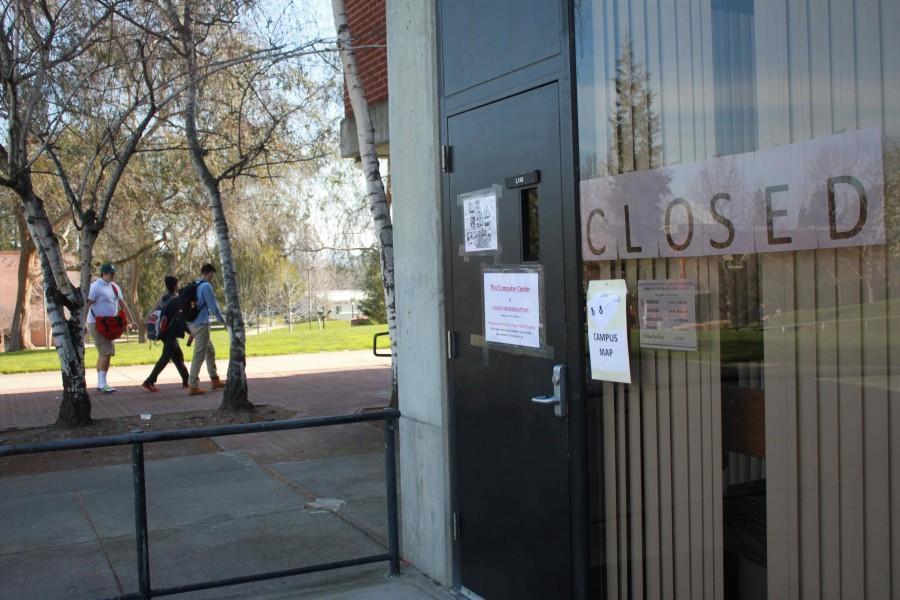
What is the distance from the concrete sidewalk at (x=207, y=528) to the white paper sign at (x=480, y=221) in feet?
6.66

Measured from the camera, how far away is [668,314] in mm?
3469

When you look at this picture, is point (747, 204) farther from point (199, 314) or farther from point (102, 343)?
point (102, 343)

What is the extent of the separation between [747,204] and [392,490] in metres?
3.00

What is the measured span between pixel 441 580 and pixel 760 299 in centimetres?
286

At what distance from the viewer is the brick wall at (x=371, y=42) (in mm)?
11562

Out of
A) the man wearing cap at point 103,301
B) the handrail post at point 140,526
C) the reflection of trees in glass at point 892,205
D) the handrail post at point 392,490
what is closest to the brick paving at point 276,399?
the man wearing cap at point 103,301

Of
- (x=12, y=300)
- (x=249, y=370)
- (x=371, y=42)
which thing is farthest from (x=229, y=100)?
(x=12, y=300)

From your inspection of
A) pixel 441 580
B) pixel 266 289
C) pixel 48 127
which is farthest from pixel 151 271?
pixel 441 580

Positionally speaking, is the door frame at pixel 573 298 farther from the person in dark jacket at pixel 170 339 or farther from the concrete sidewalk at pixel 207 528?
the person in dark jacket at pixel 170 339

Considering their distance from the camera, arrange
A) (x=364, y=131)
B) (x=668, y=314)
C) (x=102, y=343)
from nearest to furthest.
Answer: (x=668, y=314) < (x=364, y=131) < (x=102, y=343)

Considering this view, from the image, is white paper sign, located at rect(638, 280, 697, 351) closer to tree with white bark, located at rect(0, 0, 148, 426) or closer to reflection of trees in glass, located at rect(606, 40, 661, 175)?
reflection of trees in glass, located at rect(606, 40, 661, 175)

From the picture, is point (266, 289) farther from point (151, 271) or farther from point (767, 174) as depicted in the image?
point (767, 174)

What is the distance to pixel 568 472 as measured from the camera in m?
3.96

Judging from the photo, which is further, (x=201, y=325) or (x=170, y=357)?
(x=170, y=357)
